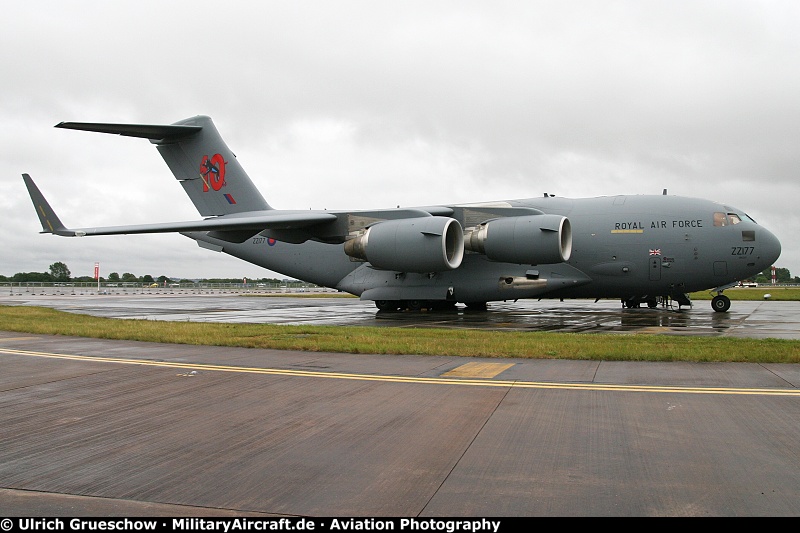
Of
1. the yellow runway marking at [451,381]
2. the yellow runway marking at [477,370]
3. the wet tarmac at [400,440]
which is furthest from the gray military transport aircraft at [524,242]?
the yellow runway marking at [451,381]

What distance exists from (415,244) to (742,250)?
9.76 m

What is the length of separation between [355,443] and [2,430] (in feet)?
Answer: 9.37

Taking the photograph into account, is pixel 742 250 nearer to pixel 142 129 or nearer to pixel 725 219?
pixel 725 219

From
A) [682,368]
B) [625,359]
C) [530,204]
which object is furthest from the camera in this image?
[530,204]

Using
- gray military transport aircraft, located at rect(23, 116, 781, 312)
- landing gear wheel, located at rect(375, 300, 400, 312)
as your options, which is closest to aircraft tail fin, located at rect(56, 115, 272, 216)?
gray military transport aircraft, located at rect(23, 116, 781, 312)

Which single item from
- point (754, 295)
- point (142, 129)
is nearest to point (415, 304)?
point (142, 129)

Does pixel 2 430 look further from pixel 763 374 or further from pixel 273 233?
pixel 273 233

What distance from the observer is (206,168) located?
23.5m

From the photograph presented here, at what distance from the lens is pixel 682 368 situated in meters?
7.89

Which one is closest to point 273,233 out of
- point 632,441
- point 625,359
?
point 625,359

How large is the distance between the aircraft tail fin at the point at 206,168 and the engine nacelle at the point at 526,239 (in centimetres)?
963

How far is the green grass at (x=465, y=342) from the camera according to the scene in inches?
349

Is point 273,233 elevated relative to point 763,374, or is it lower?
elevated
